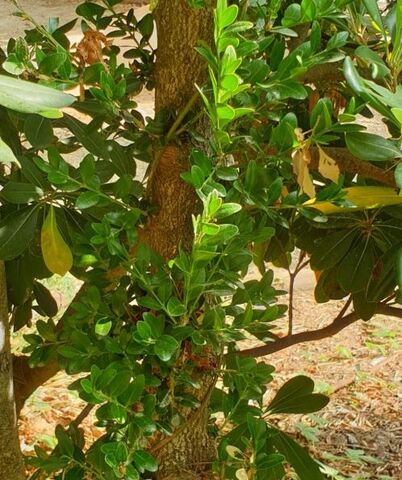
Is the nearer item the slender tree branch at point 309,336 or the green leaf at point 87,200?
the green leaf at point 87,200

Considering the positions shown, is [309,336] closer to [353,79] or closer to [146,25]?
[146,25]

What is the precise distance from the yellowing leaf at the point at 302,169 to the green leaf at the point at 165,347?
0.23m

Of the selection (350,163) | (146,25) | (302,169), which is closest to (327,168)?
(302,169)

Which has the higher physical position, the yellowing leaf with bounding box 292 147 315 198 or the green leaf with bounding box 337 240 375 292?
the yellowing leaf with bounding box 292 147 315 198

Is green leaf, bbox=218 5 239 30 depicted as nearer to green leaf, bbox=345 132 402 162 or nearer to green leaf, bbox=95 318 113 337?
green leaf, bbox=345 132 402 162

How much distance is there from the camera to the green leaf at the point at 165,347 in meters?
0.95

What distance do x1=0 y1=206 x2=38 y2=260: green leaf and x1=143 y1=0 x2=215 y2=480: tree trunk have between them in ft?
0.60

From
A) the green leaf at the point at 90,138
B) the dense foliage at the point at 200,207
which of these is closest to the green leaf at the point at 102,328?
the dense foliage at the point at 200,207

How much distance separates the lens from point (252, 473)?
1.07m

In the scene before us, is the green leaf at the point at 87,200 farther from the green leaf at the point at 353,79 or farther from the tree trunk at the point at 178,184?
the green leaf at the point at 353,79

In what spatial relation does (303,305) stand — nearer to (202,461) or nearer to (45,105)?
(202,461)

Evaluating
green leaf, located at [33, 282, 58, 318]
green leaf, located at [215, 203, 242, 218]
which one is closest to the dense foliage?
green leaf, located at [215, 203, 242, 218]

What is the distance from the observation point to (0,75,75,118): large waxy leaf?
26.4 inches

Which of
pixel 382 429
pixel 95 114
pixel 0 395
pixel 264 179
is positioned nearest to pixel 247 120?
pixel 264 179
